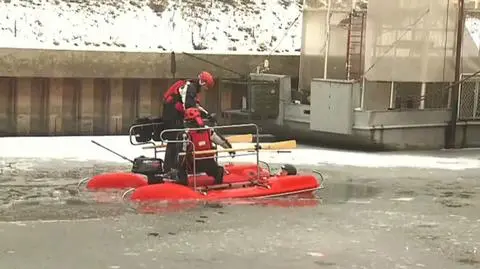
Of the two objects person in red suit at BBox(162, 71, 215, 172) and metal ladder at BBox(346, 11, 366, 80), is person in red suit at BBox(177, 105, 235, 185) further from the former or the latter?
metal ladder at BBox(346, 11, 366, 80)

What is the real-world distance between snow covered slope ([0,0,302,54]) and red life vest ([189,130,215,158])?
28.7ft

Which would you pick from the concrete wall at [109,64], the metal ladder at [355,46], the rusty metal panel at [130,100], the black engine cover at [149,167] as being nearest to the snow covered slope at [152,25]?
the concrete wall at [109,64]

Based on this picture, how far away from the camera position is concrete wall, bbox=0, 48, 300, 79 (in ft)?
56.0

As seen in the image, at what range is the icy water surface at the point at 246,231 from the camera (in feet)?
24.1

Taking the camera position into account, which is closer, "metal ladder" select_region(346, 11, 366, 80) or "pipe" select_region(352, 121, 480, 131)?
"pipe" select_region(352, 121, 480, 131)

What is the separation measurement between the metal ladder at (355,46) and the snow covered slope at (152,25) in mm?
2994

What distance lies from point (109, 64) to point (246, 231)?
991 cm

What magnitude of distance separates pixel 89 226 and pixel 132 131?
243 centimetres

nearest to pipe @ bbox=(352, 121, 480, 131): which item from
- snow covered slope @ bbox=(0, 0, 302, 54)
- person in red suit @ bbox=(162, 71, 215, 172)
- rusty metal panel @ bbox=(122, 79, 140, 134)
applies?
snow covered slope @ bbox=(0, 0, 302, 54)

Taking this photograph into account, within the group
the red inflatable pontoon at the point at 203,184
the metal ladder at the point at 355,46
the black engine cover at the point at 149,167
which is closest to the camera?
the red inflatable pontoon at the point at 203,184

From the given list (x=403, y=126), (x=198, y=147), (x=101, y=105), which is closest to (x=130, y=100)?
(x=101, y=105)

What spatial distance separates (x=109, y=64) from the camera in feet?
58.2

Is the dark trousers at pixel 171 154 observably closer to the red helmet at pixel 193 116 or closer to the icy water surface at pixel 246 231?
the red helmet at pixel 193 116

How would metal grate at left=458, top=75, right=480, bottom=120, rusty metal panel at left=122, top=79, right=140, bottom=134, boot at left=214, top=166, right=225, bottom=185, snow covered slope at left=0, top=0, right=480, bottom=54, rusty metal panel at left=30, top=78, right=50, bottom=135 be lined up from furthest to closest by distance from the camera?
snow covered slope at left=0, top=0, right=480, bottom=54, rusty metal panel at left=122, top=79, right=140, bottom=134, metal grate at left=458, top=75, right=480, bottom=120, rusty metal panel at left=30, top=78, right=50, bottom=135, boot at left=214, top=166, right=225, bottom=185
